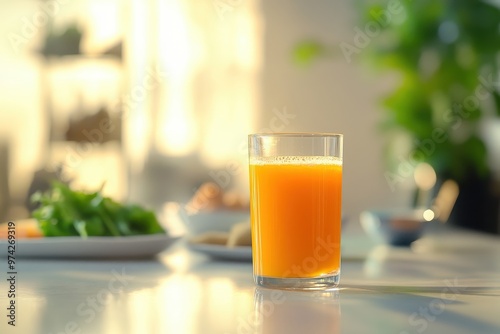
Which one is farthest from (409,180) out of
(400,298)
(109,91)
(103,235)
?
(400,298)

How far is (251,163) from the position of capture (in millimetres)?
1047

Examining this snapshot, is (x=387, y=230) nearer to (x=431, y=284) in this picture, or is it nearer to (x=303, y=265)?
(x=431, y=284)

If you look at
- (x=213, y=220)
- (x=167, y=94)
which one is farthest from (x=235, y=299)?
(x=167, y=94)

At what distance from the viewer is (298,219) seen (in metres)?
1.00

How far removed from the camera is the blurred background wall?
13.5 feet

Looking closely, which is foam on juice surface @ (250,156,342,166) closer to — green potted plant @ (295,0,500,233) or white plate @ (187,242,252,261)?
white plate @ (187,242,252,261)

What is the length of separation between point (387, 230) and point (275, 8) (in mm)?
2913

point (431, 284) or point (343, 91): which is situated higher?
point (343, 91)

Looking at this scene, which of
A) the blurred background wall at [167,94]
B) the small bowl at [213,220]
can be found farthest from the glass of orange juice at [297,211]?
the blurred background wall at [167,94]

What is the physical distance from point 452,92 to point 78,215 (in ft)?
9.67

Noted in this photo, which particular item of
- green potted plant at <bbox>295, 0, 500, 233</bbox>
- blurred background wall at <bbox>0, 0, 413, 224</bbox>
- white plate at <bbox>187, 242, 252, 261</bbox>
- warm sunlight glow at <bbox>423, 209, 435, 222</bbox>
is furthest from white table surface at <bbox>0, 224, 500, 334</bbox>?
blurred background wall at <bbox>0, 0, 413, 224</bbox>

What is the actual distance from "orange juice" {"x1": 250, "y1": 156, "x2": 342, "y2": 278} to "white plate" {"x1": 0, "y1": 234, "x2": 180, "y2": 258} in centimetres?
36

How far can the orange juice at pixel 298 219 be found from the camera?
3.27 ft

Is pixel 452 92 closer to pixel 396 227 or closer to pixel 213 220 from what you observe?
pixel 396 227
